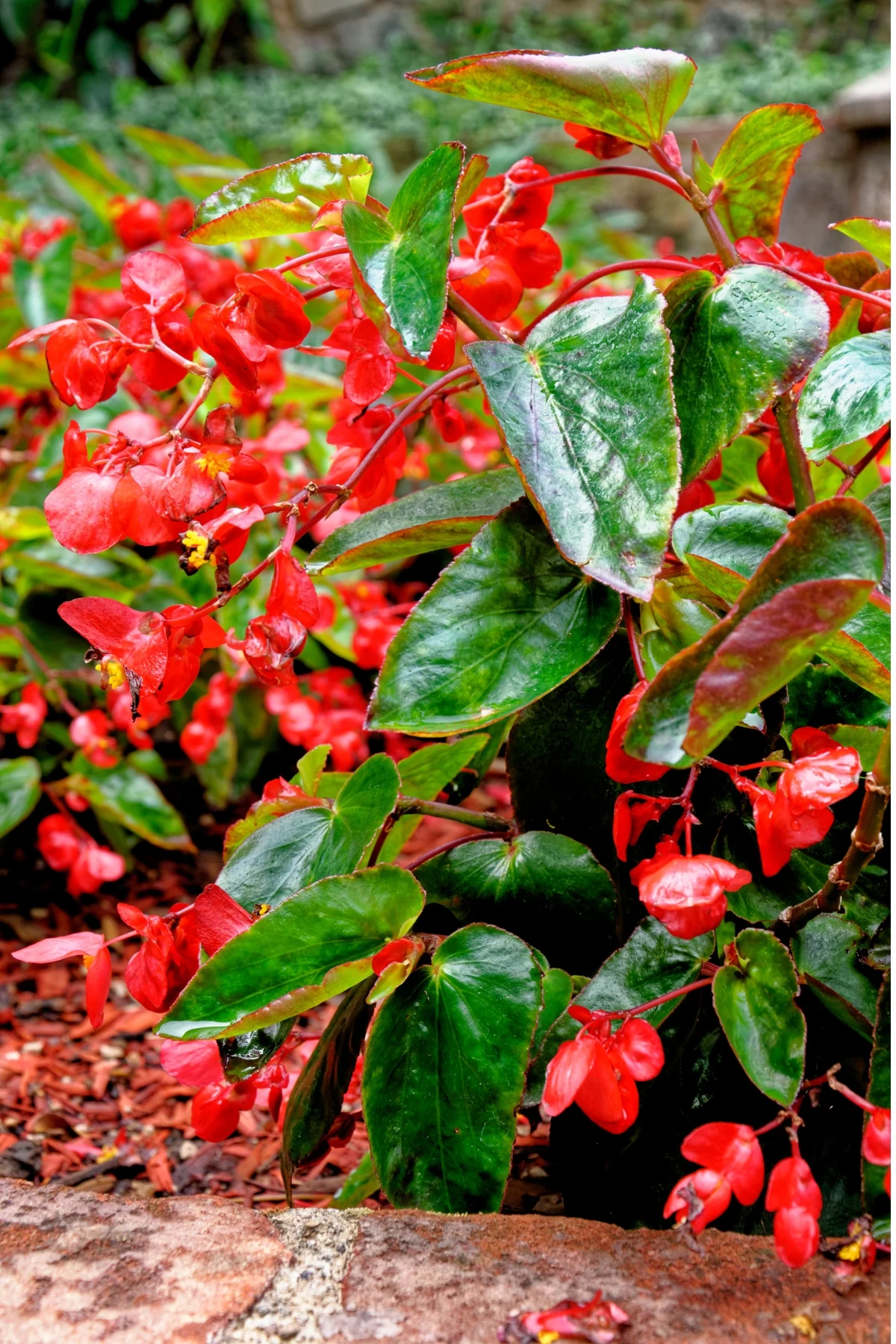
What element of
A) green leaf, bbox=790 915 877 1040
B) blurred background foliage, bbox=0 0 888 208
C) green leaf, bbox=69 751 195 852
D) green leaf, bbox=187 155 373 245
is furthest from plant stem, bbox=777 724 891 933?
blurred background foliage, bbox=0 0 888 208

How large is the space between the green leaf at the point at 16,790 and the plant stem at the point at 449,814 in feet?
2.03

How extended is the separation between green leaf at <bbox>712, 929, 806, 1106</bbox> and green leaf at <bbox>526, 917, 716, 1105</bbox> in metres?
0.04

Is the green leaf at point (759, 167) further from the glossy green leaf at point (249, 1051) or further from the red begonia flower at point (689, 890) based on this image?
the glossy green leaf at point (249, 1051)

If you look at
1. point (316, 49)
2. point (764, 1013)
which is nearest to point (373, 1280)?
point (764, 1013)

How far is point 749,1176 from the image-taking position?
0.46 metres

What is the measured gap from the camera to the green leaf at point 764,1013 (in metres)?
0.51

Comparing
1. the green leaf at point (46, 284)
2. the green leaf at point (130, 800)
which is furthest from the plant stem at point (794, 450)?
the green leaf at point (46, 284)

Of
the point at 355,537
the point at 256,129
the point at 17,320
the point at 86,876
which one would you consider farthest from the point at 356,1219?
the point at 256,129

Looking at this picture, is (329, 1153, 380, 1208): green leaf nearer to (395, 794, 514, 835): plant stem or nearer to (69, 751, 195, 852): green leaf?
(395, 794, 514, 835): plant stem

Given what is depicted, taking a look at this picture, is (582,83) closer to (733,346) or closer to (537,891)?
(733,346)

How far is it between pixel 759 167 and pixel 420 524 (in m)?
0.27

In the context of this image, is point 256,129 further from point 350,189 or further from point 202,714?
point 350,189

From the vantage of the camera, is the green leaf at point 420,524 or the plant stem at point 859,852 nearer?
the plant stem at point 859,852

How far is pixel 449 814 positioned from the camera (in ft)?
2.21
